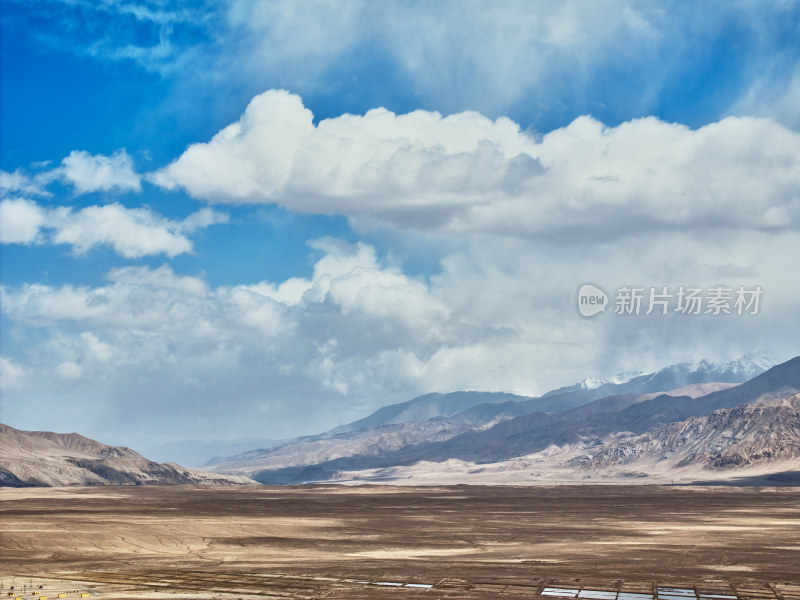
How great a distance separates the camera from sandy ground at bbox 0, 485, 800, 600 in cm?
5912

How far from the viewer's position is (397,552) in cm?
8162

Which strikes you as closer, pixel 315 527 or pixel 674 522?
pixel 315 527

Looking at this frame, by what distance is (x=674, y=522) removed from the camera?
120 m

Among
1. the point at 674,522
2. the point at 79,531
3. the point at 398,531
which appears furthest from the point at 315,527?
the point at 674,522

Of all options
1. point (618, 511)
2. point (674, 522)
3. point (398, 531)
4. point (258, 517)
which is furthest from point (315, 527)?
point (618, 511)

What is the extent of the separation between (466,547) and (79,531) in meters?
39.2

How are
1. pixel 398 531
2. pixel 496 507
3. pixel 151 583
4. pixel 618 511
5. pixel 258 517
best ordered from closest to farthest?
pixel 151 583, pixel 398 531, pixel 258 517, pixel 618 511, pixel 496 507

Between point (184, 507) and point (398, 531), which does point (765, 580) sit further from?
point (184, 507)

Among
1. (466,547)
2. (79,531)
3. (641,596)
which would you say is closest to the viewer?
(641,596)

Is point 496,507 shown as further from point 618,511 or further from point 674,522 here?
point 674,522

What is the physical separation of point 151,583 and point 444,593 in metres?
19.3

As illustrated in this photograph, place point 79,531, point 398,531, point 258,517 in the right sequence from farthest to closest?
point 258,517
point 398,531
point 79,531

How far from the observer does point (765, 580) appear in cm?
6091

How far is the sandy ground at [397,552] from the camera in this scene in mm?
59125
